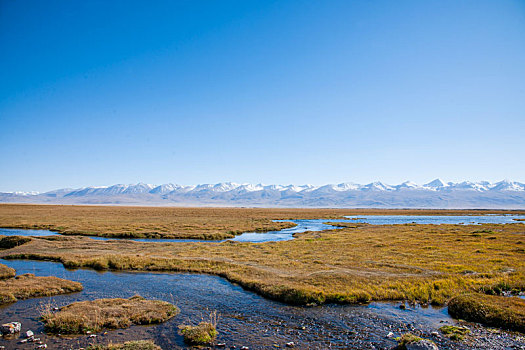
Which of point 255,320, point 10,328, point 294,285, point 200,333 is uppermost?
point 10,328

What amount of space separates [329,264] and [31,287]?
84.8ft

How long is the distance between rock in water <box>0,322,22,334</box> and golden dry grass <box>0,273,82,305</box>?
5868 mm

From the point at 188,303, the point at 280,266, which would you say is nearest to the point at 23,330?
the point at 188,303

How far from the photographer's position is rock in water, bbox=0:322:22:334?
15.1 m

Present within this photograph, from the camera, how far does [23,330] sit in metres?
15.6

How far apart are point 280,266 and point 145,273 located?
13.3 metres

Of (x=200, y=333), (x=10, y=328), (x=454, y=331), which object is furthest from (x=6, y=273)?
(x=454, y=331)

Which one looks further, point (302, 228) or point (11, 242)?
point (302, 228)

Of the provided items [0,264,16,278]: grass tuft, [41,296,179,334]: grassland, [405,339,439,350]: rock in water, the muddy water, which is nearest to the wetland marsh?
the muddy water

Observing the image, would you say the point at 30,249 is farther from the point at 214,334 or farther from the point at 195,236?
the point at 214,334

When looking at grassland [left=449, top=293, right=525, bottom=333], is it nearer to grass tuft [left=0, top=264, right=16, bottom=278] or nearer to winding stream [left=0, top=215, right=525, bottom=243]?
grass tuft [left=0, top=264, right=16, bottom=278]

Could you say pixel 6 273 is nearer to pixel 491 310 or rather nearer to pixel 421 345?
pixel 421 345

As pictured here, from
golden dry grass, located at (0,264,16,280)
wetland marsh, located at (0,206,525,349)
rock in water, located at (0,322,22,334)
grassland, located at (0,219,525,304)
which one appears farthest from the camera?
golden dry grass, located at (0,264,16,280)

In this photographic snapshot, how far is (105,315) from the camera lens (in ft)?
57.1
